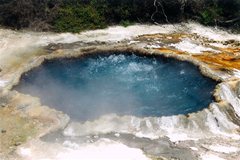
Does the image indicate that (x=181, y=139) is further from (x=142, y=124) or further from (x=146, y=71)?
(x=146, y=71)

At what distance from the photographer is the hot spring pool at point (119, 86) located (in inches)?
955

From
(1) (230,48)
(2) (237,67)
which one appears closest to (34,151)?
(2) (237,67)

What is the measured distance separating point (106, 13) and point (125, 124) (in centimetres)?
1281

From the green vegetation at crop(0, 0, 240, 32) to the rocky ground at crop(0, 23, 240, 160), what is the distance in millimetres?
3239

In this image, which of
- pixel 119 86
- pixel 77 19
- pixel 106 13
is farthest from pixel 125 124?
pixel 106 13

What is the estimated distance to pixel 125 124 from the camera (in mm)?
22406

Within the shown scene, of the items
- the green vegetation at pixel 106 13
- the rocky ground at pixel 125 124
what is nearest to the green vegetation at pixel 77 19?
the green vegetation at pixel 106 13

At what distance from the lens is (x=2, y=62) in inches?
1090

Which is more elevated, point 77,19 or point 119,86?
point 77,19

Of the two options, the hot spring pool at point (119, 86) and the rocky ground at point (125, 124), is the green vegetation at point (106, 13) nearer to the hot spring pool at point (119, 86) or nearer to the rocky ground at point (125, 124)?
the rocky ground at point (125, 124)

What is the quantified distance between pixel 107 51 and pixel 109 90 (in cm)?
415

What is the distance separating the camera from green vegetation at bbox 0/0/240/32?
32562mm

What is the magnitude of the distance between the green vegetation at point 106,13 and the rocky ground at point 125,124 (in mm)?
3239

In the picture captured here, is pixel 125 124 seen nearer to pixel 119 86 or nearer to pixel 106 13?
pixel 119 86
